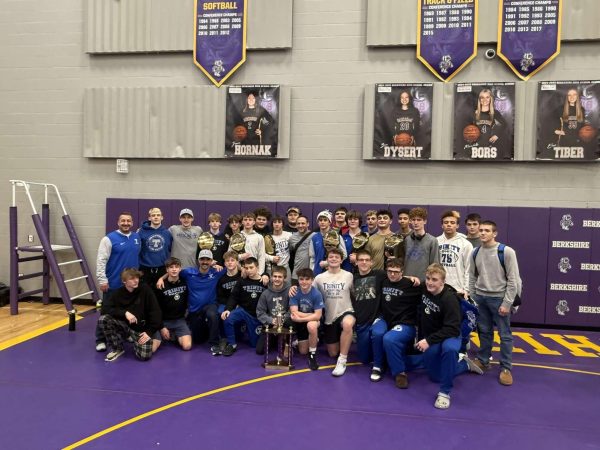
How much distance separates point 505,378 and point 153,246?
15.5 ft

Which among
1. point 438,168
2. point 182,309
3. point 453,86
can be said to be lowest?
point 182,309

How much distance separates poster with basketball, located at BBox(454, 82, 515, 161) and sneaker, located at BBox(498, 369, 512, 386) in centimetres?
359

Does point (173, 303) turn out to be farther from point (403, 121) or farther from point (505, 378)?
point (403, 121)

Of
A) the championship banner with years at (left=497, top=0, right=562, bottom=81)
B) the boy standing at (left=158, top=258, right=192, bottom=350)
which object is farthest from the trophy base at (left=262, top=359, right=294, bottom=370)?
the championship banner with years at (left=497, top=0, right=562, bottom=81)

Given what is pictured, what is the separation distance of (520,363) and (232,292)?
3583 mm

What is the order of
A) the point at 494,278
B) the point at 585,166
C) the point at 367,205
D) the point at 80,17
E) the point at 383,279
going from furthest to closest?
the point at 80,17, the point at 367,205, the point at 585,166, the point at 383,279, the point at 494,278

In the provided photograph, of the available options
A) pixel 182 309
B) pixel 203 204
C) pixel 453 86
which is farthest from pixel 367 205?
pixel 182 309

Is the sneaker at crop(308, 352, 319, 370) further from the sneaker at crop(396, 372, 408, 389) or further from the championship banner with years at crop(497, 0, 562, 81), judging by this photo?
the championship banner with years at crop(497, 0, 562, 81)

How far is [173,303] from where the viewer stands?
5.50 meters

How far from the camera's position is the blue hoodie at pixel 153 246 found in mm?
6125

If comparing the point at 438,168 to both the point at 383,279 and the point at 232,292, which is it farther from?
the point at 232,292

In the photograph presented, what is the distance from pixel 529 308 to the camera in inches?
267

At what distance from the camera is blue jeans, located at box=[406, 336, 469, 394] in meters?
3.97

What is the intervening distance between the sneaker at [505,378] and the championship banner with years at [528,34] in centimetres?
471
